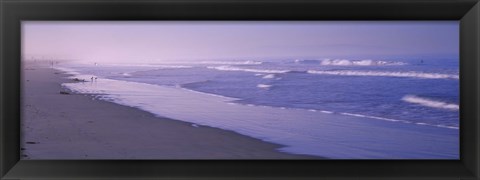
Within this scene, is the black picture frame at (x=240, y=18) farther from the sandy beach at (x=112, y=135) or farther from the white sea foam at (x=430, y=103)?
the white sea foam at (x=430, y=103)

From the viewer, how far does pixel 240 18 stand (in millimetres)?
1597

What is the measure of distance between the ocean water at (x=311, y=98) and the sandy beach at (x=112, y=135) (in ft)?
0.45

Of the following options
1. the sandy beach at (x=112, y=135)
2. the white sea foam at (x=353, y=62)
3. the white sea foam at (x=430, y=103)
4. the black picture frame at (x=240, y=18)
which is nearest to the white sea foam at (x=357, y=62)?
the white sea foam at (x=353, y=62)

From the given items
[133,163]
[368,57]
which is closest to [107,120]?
[133,163]

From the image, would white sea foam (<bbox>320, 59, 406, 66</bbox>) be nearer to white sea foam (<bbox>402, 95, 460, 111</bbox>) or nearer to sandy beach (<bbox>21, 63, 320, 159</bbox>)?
white sea foam (<bbox>402, 95, 460, 111</bbox>)

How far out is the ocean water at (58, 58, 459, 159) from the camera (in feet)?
10.5

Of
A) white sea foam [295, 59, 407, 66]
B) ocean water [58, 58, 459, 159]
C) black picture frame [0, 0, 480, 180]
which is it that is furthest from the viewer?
white sea foam [295, 59, 407, 66]

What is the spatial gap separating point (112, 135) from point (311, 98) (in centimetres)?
227

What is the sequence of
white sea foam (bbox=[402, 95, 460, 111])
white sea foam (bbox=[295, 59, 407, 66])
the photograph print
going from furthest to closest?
→ 1. white sea foam (bbox=[295, 59, 407, 66])
2. white sea foam (bbox=[402, 95, 460, 111])
3. the photograph print

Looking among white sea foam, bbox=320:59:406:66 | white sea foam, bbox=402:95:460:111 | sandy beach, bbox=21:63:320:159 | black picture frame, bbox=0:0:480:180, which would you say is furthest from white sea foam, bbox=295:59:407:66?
black picture frame, bbox=0:0:480:180

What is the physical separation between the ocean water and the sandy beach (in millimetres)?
137

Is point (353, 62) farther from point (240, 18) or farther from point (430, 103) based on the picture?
point (240, 18)

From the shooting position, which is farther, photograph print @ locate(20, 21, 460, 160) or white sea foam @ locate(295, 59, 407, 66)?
white sea foam @ locate(295, 59, 407, 66)

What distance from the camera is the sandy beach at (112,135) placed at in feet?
8.64
